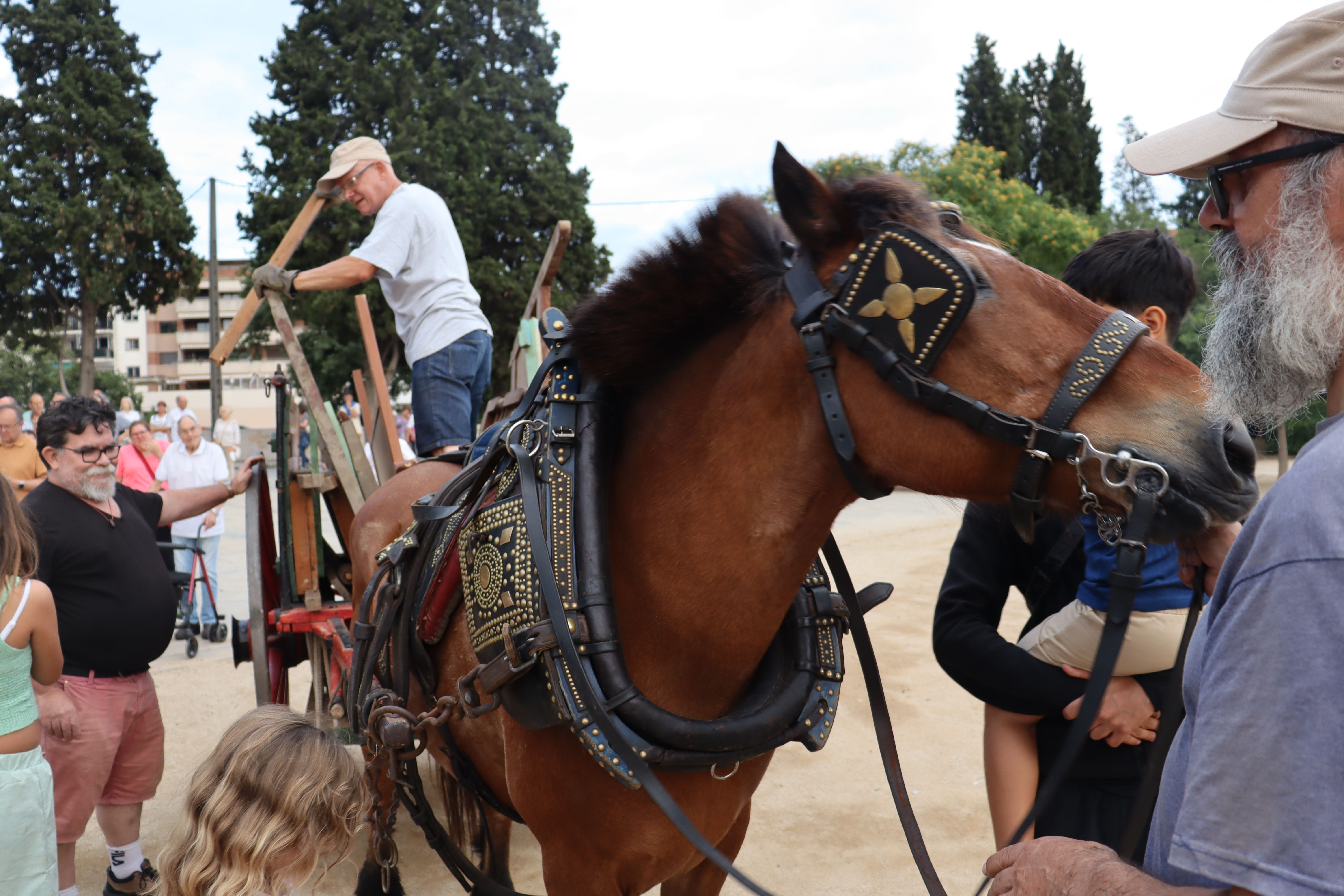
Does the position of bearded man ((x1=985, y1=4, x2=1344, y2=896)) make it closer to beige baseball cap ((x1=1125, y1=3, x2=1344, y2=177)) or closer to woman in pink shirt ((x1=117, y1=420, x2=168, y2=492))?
beige baseball cap ((x1=1125, y1=3, x2=1344, y2=177))

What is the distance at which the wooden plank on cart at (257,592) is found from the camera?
397cm

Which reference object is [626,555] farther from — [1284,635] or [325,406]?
[325,406]

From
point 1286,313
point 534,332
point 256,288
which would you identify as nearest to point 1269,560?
point 1286,313

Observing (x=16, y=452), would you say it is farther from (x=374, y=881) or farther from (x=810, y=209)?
(x=810, y=209)

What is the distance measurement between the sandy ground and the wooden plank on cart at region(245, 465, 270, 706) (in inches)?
20.9

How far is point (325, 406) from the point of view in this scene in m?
4.00

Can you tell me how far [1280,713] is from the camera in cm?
71

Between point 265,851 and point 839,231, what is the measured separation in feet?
4.89

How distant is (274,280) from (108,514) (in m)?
1.22

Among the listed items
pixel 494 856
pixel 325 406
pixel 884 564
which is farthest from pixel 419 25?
pixel 494 856

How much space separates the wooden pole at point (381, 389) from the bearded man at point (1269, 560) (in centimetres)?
315

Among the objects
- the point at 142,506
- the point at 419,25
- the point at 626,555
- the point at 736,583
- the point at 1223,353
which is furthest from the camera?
the point at 419,25

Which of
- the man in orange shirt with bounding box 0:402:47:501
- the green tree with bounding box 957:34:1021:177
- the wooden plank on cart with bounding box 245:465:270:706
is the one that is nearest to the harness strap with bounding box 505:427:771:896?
the wooden plank on cart with bounding box 245:465:270:706

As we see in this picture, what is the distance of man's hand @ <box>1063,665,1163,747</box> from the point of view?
1.88 metres
